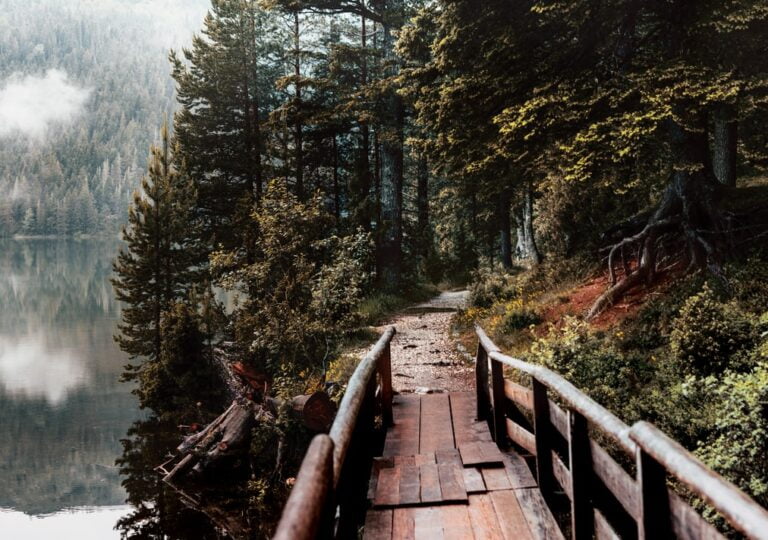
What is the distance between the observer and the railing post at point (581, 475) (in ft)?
11.5

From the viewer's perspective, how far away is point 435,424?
6.91 m

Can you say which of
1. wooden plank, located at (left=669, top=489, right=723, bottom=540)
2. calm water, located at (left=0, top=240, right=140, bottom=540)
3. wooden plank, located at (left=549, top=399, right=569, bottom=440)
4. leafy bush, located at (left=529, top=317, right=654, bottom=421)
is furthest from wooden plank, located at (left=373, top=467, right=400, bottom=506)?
calm water, located at (left=0, top=240, right=140, bottom=540)

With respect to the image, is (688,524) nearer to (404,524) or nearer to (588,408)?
(588,408)

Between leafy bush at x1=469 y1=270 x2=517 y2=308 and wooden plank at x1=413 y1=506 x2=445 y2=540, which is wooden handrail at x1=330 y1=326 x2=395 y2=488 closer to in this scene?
wooden plank at x1=413 y1=506 x2=445 y2=540

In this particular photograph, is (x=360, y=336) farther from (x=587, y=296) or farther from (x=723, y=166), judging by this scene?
(x=723, y=166)

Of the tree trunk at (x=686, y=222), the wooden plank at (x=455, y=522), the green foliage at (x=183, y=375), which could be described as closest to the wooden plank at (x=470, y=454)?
the wooden plank at (x=455, y=522)

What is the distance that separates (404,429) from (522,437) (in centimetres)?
191

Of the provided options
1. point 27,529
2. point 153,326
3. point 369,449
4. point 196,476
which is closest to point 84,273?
point 153,326

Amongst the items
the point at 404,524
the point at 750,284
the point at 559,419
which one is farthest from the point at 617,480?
the point at 750,284

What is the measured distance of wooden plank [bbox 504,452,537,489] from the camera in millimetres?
4691

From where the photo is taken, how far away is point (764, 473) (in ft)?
16.5

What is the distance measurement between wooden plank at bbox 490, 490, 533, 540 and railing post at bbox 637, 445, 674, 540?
4.91 ft

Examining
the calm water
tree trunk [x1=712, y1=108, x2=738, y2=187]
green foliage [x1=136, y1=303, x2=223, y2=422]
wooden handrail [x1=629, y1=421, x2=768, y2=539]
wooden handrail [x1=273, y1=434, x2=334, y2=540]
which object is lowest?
the calm water

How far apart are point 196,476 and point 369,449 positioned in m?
9.69
